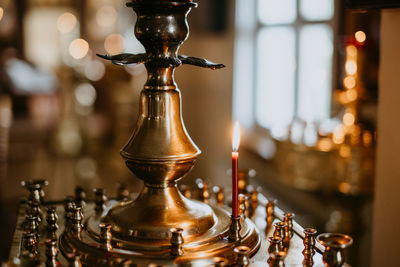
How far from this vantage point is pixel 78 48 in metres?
6.78

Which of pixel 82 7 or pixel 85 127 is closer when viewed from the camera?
pixel 85 127

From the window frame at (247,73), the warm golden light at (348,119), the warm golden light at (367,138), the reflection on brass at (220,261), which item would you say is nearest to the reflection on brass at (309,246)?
the reflection on brass at (220,261)

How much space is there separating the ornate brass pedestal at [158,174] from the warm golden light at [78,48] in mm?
6038

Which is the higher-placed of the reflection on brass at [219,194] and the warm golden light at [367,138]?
the warm golden light at [367,138]

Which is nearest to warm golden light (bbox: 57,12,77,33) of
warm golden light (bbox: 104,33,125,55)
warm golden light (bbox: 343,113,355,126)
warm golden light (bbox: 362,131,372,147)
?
warm golden light (bbox: 104,33,125,55)

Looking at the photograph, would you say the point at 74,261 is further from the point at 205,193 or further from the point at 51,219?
the point at 205,193

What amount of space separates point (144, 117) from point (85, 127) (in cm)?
485

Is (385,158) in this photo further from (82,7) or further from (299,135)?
(82,7)

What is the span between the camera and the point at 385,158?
3.47ft

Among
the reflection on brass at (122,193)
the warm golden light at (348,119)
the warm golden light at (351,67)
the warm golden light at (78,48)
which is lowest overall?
the reflection on brass at (122,193)

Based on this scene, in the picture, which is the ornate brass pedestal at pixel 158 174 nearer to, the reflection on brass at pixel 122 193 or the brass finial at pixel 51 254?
the brass finial at pixel 51 254

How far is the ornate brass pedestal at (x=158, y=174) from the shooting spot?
65cm

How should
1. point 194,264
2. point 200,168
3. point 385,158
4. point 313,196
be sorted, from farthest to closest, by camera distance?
1. point 200,168
2. point 313,196
3. point 385,158
4. point 194,264

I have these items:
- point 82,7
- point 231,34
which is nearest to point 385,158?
point 231,34
